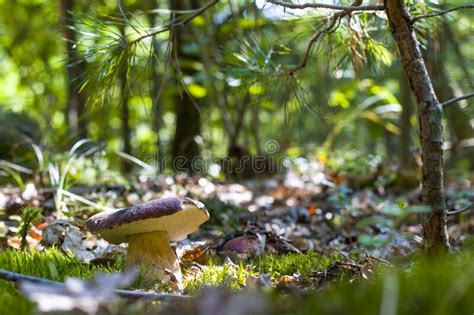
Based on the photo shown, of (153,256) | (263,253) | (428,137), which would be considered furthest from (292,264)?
(428,137)

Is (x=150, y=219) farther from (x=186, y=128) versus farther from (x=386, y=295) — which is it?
(x=186, y=128)

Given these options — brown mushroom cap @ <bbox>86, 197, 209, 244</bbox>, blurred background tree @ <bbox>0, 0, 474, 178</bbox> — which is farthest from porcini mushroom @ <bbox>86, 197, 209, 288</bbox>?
blurred background tree @ <bbox>0, 0, 474, 178</bbox>

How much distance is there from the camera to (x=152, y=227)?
6.33ft

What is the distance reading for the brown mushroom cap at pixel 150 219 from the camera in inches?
67.7

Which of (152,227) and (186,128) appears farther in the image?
(186,128)

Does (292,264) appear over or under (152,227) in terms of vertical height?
under

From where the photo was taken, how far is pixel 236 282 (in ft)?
5.94

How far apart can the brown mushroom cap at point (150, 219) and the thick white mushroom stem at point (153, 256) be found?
30 millimetres

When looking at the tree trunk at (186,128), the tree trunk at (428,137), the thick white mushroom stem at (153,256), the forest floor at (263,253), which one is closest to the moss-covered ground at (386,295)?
the forest floor at (263,253)

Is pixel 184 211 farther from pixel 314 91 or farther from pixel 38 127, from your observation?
pixel 314 91

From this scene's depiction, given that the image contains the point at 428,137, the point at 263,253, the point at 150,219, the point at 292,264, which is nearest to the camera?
the point at 150,219

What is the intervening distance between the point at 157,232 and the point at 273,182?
10.7ft

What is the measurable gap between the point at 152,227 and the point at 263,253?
2.42 ft

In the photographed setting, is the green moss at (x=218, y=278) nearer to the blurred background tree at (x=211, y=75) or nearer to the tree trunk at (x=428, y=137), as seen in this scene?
the tree trunk at (x=428, y=137)
